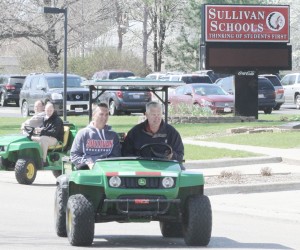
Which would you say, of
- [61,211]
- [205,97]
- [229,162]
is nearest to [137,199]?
[61,211]

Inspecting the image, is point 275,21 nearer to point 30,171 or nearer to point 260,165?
point 260,165

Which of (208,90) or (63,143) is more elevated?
(208,90)

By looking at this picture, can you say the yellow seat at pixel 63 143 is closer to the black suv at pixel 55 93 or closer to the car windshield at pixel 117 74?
the black suv at pixel 55 93

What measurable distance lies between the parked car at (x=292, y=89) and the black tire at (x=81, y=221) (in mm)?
41460

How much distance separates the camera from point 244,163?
22.4 metres

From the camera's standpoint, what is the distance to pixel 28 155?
1998cm

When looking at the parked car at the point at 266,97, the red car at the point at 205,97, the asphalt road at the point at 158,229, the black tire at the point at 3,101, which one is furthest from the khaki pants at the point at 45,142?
the black tire at the point at 3,101

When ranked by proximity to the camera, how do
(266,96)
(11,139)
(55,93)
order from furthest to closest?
(266,96)
(55,93)
(11,139)

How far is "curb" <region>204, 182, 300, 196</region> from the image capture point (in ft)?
57.2

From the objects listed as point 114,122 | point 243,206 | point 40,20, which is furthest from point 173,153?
point 40,20

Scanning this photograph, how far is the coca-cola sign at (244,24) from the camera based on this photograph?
121 feet

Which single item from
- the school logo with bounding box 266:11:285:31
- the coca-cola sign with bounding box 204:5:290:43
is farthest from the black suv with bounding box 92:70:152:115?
the school logo with bounding box 266:11:285:31

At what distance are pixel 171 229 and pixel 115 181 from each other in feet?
4.65

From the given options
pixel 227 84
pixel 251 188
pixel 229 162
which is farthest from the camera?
pixel 227 84
